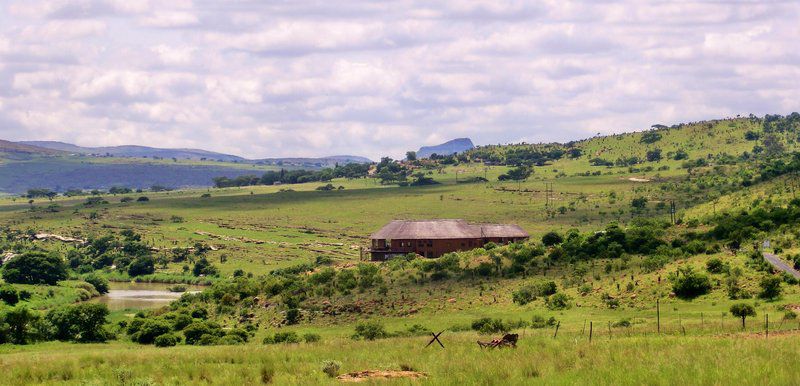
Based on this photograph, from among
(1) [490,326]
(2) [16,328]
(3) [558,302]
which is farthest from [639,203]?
(2) [16,328]

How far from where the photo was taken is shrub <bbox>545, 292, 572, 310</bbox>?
68625 mm

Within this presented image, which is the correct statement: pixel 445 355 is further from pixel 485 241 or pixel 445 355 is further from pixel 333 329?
pixel 485 241

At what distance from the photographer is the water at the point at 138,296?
114 meters

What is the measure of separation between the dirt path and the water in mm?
65898

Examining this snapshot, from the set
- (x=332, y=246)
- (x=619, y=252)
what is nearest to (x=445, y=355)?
(x=619, y=252)

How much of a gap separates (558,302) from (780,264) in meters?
15.8

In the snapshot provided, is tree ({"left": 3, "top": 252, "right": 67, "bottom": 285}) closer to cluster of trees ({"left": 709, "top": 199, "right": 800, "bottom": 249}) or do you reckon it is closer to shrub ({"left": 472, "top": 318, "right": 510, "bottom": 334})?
shrub ({"left": 472, "top": 318, "right": 510, "bottom": 334})

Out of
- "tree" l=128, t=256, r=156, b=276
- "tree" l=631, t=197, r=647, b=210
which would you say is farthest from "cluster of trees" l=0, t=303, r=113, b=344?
"tree" l=631, t=197, r=647, b=210

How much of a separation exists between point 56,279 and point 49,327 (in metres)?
65.6

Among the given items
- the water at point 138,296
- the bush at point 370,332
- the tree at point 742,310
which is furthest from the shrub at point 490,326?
the water at point 138,296

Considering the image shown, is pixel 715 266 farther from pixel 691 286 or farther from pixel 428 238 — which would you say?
pixel 428 238

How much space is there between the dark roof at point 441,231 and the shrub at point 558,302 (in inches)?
1882

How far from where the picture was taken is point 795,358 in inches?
965

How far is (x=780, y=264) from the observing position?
69.1 metres
